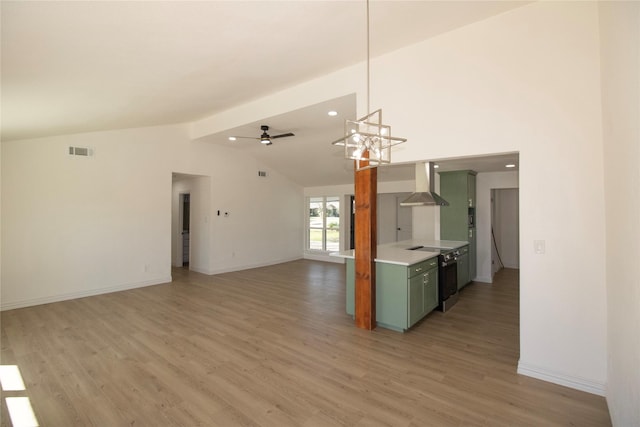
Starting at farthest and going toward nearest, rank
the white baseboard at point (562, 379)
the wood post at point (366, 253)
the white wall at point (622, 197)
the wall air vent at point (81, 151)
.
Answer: the wall air vent at point (81, 151)
the wood post at point (366, 253)
the white baseboard at point (562, 379)
the white wall at point (622, 197)

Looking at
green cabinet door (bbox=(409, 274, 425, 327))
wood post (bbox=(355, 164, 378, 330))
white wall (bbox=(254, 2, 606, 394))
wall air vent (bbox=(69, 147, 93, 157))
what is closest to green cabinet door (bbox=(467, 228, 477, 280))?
green cabinet door (bbox=(409, 274, 425, 327))

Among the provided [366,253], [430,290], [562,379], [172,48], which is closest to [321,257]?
[430,290]

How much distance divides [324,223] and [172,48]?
282 inches

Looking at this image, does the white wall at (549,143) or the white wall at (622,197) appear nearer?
the white wall at (622,197)

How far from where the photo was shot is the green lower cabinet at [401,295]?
355cm

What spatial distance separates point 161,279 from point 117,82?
14.5ft

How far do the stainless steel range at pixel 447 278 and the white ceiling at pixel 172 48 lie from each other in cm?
275

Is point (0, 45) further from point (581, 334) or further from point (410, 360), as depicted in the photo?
point (581, 334)

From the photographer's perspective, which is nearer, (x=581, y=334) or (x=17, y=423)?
(x=17, y=423)

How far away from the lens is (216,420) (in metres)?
2.06

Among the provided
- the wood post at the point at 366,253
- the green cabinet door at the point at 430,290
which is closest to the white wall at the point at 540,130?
the wood post at the point at 366,253

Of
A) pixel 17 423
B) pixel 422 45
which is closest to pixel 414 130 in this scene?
pixel 422 45

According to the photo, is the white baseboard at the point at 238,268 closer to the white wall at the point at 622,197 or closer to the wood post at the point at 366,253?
the wood post at the point at 366,253

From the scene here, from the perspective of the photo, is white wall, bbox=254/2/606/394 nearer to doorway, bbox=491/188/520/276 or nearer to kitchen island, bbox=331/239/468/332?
kitchen island, bbox=331/239/468/332
